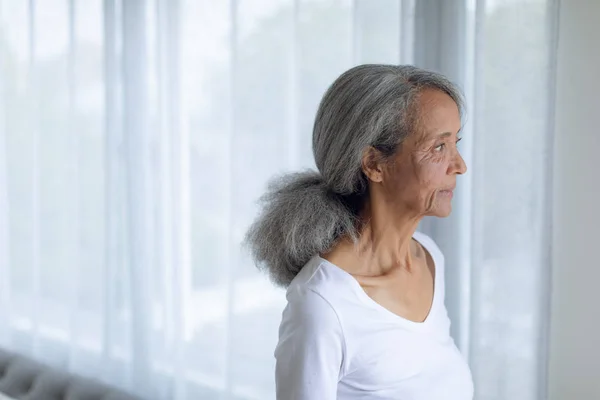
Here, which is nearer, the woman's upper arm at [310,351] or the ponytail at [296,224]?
the woman's upper arm at [310,351]

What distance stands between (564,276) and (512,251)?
0.09 meters

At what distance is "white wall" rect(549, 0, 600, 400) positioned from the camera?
115cm

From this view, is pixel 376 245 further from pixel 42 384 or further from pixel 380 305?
pixel 42 384

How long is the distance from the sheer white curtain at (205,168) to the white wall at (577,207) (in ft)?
0.13

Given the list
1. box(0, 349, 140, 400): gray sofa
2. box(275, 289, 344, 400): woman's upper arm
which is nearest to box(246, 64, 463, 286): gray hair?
box(275, 289, 344, 400): woman's upper arm

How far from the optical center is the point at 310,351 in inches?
35.6

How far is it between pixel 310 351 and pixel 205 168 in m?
0.92

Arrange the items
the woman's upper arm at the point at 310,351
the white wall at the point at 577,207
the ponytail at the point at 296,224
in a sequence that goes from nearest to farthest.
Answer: the woman's upper arm at the point at 310,351
the ponytail at the point at 296,224
the white wall at the point at 577,207

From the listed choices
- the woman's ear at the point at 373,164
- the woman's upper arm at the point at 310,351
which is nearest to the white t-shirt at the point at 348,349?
the woman's upper arm at the point at 310,351

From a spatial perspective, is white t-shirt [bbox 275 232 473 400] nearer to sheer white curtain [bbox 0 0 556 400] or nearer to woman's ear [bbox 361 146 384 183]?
woman's ear [bbox 361 146 384 183]

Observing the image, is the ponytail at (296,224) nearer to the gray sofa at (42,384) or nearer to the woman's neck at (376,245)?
the woman's neck at (376,245)

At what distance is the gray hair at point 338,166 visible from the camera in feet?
3.08

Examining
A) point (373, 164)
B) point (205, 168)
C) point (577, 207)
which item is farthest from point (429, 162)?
point (205, 168)

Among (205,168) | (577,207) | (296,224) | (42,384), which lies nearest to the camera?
(296,224)
